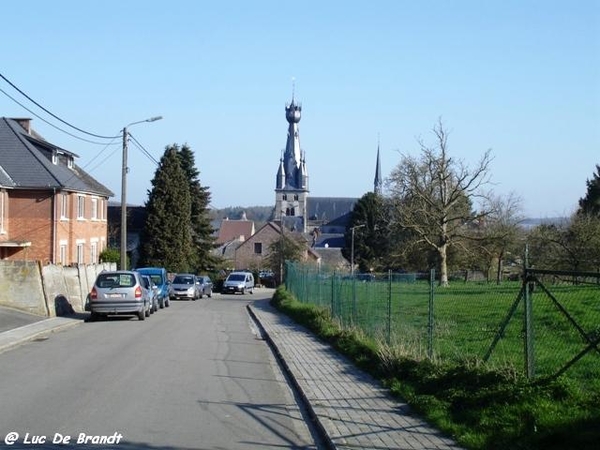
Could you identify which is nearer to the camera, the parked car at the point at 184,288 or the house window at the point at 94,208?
the parked car at the point at 184,288

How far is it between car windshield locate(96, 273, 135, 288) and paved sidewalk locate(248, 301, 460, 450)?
1037 cm

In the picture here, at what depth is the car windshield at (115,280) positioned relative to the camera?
84.6 ft

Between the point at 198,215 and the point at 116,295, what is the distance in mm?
44787

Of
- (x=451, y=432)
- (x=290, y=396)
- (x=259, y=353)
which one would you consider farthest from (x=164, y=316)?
(x=451, y=432)

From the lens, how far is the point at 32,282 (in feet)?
84.8

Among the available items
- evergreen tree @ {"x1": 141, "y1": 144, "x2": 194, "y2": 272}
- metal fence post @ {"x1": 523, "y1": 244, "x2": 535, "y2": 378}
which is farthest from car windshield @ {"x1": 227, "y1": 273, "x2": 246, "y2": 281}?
metal fence post @ {"x1": 523, "y1": 244, "x2": 535, "y2": 378}

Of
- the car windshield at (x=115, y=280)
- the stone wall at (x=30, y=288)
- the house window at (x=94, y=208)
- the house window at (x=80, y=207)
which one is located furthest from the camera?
the house window at (x=94, y=208)

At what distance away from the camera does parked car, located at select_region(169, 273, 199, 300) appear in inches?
1822

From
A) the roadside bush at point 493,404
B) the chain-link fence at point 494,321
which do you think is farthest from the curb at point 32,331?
the roadside bush at point 493,404

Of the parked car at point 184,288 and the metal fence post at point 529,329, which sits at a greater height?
the metal fence post at point 529,329

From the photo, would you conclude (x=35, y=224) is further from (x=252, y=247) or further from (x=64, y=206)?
(x=252, y=247)

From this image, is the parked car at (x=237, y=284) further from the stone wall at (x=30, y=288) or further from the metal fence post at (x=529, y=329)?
the metal fence post at (x=529, y=329)

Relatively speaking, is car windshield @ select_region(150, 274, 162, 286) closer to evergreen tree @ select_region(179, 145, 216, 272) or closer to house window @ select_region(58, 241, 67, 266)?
house window @ select_region(58, 241, 67, 266)

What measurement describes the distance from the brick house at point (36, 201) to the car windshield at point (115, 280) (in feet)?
47.2
